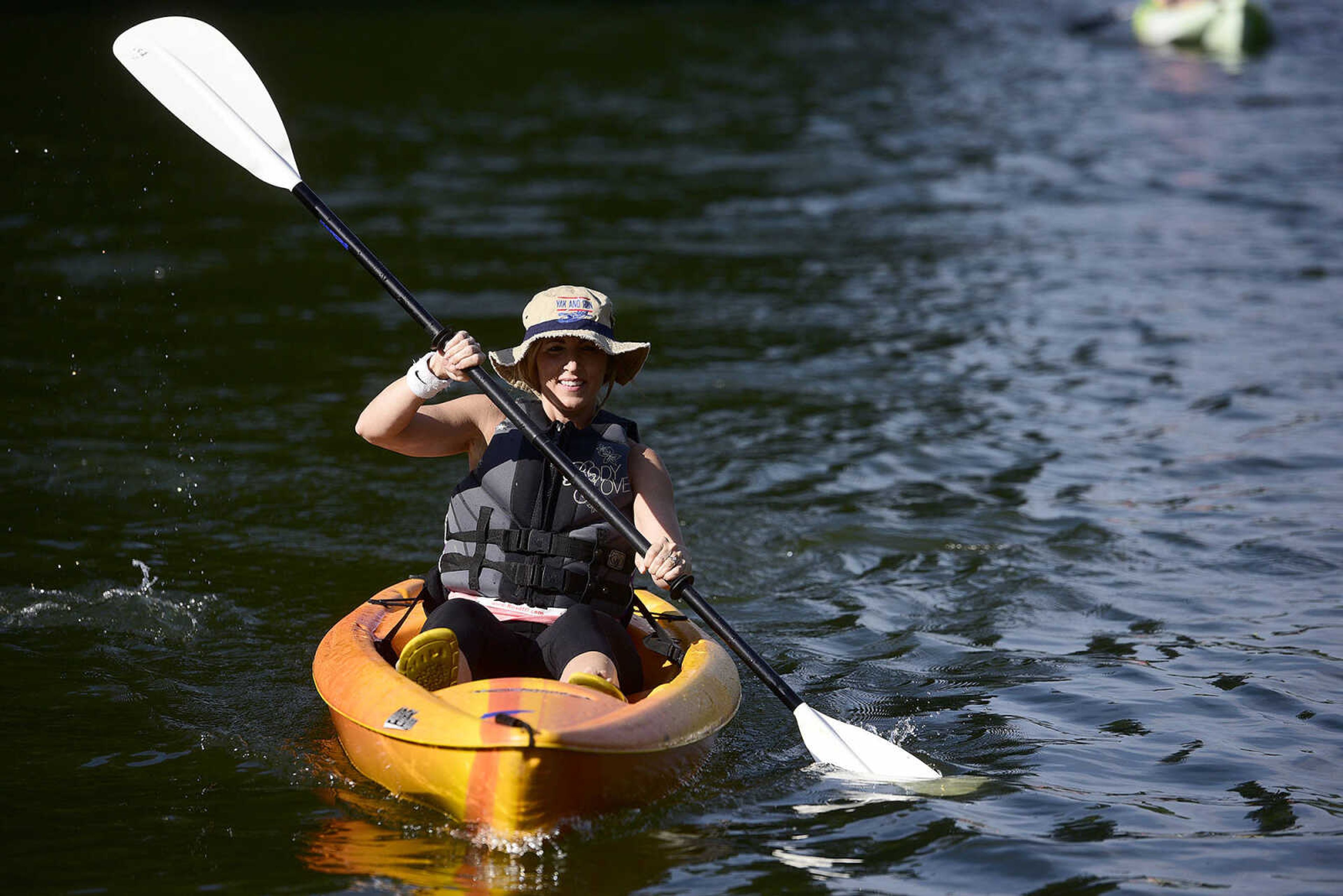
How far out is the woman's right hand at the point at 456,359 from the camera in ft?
13.4

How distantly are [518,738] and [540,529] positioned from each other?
94 centimetres

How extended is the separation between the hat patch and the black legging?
79 cm

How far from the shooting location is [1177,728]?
454 centimetres

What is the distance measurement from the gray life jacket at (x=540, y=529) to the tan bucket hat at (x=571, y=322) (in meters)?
0.22

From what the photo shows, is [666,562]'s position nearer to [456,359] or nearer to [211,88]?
[456,359]

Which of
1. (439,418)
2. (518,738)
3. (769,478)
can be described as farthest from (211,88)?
(769,478)

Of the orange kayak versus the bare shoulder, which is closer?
the orange kayak

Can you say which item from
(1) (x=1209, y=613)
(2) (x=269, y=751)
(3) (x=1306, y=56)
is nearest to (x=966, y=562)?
(1) (x=1209, y=613)

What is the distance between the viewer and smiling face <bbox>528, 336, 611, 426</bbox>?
169 inches

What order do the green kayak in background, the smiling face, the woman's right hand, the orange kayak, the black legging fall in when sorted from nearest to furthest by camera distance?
the orange kayak, the black legging, the woman's right hand, the smiling face, the green kayak in background

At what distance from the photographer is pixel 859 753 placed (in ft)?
13.8

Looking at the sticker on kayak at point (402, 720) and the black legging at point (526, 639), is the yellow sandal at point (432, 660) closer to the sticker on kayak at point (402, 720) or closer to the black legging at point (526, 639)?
the black legging at point (526, 639)

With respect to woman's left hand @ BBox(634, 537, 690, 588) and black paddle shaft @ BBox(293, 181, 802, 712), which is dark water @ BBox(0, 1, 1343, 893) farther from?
woman's left hand @ BBox(634, 537, 690, 588)

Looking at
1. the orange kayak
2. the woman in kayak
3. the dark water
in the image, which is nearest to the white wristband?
the woman in kayak
